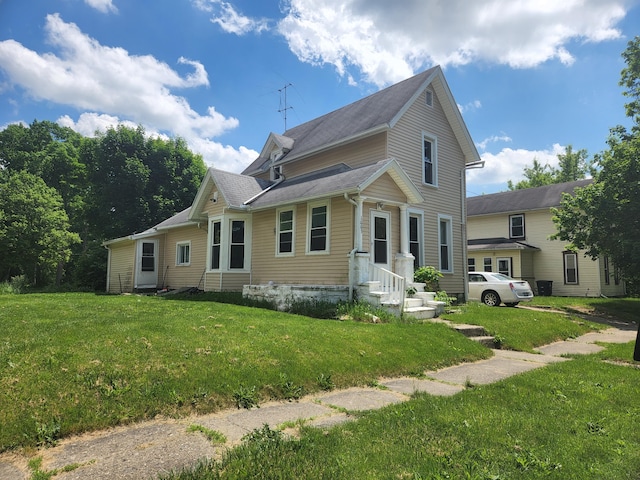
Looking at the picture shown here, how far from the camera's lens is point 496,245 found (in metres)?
27.6

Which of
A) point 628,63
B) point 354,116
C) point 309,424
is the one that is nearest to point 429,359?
point 309,424

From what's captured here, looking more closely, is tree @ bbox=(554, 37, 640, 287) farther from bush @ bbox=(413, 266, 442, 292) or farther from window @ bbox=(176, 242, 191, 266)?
window @ bbox=(176, 242, 191, 266)

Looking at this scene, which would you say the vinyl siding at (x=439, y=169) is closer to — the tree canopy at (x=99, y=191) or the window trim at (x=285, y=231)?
the window trim at (x=285, y=231)

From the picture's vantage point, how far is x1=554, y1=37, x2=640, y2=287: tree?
1688 cm

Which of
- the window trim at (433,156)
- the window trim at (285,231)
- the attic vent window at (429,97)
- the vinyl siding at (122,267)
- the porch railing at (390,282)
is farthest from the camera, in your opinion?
the vinyl siding at (122,267)

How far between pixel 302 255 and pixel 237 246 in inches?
130

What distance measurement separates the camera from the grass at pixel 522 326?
993 centimetres

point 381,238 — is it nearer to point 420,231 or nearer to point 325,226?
point 325,226

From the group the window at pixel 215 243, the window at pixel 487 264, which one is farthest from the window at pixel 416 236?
the window at pixel 487 264

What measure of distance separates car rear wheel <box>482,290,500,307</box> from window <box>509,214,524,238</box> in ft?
43.8

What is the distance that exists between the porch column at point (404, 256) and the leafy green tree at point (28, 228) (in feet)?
74.0

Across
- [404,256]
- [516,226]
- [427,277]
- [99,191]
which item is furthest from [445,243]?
[99,191]

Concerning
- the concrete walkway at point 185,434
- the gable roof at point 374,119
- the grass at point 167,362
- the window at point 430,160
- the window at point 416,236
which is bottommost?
the concrete walkway at point 185,434

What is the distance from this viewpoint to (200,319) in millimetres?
8062
